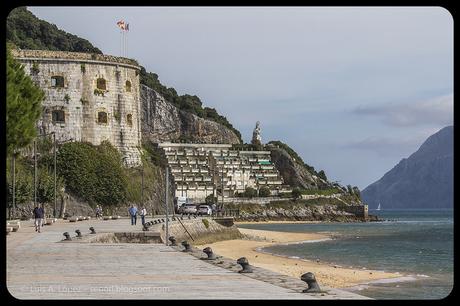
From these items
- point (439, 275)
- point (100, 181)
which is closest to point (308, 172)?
point (100, 181)

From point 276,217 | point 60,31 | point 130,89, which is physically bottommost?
point 276,217

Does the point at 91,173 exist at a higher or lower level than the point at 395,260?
higher

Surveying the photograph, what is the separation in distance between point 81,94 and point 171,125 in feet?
164

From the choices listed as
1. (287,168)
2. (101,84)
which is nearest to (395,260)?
(101,84)

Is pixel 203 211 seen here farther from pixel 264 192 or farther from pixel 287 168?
pixel 287 168

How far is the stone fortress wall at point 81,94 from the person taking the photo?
7656 centimetres

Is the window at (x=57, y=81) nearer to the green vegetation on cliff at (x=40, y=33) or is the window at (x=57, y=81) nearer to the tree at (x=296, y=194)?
the green vegetation on cliff at (x=40, y=33)

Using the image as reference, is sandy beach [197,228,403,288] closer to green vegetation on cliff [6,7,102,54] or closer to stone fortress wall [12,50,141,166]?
stone fortress wall [12,50,141,166]

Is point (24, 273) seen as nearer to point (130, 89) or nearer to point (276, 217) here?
point (130, 89)

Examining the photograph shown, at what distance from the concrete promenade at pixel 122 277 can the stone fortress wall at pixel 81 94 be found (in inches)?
2029

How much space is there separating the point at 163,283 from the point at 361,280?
1536 cm

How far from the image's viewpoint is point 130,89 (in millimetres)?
82312

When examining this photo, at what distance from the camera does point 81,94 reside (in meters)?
77.5

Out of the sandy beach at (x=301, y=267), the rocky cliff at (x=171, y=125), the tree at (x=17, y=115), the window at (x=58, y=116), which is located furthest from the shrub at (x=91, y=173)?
the tree at (x=17, y=115)
